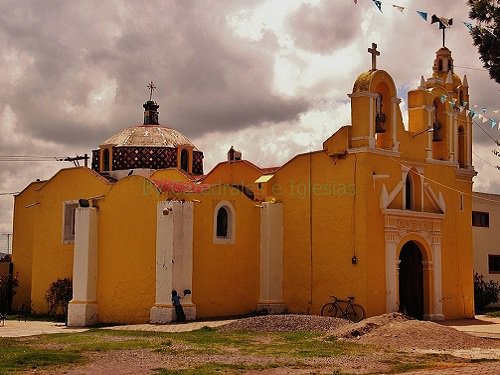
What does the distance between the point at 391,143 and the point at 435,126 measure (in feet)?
11.0

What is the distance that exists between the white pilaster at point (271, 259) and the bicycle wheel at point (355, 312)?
2650 mm

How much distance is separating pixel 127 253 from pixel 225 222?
3339 mm

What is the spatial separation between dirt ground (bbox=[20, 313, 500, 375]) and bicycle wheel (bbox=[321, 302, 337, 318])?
334cm

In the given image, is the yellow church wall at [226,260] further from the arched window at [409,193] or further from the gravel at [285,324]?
the arched window at [409,193]

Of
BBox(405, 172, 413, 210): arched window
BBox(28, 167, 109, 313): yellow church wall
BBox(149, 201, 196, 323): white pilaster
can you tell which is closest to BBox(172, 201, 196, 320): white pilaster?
BBox(149, 201, 196, 323): white pilaster

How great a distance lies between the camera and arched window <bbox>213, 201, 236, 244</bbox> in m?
24.8

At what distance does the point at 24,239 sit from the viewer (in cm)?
3200

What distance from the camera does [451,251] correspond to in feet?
89.2

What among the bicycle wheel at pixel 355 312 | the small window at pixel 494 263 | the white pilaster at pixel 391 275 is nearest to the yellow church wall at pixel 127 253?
the bicycle wheel at pixel 355 312

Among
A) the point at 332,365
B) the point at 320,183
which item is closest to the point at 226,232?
the point at 320,183

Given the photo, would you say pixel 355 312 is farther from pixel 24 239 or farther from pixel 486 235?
pixel 24 239

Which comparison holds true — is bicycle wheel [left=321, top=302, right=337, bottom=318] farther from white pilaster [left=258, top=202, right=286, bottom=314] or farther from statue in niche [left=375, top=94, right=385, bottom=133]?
statue in niche [left=375, top=94, right=385, bottom=133]

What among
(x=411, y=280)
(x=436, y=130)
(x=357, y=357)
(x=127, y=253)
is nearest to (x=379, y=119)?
(x=436, y=130)

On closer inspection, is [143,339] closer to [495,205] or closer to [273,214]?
[273,214]
